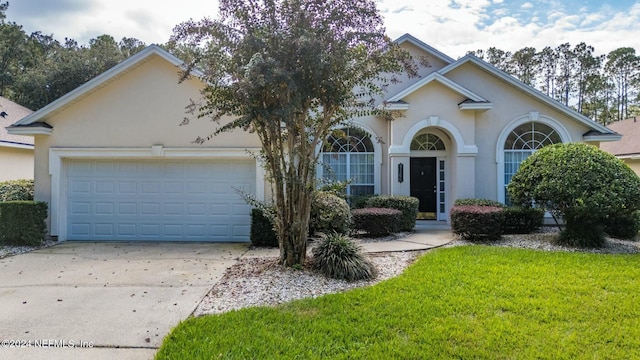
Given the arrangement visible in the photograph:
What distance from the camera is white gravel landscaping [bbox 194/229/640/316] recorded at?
5.16m

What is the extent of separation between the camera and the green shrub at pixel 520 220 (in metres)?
10.5

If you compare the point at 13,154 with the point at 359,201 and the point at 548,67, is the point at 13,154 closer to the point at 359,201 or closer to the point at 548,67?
the point at 359,201

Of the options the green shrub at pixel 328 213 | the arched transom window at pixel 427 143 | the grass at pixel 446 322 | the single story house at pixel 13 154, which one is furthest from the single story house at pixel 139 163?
the grass at pixel 446 322

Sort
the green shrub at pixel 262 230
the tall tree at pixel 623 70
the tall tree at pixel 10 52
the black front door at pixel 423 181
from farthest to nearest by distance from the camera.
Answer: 1. the tall tree at pixel 623 70
2. the tall tree at pixel 10 52
3. the black front door at pixel 423 181
4. the green shrub at pixel 262 230

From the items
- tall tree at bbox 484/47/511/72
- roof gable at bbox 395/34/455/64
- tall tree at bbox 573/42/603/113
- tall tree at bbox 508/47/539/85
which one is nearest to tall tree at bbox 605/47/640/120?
tall tree at bbox 573/42/603/113

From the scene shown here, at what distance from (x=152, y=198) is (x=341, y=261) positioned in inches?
252

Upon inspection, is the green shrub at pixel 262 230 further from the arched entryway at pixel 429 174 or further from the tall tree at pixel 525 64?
the tall tree at pixel 525 64

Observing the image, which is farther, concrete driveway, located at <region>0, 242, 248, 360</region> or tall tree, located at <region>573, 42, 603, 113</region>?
tall tree, located at <region>573, 42, 603, 113</region>

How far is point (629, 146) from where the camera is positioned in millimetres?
17375

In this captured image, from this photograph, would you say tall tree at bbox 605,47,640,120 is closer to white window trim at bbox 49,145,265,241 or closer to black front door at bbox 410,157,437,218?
black front door at bbox 410,157,437,218

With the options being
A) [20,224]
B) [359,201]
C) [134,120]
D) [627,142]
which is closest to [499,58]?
[627,142]

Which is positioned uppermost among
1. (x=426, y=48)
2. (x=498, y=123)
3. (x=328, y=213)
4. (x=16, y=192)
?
(x=426, y=48)

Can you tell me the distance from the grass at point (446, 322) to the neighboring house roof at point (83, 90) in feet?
25.1

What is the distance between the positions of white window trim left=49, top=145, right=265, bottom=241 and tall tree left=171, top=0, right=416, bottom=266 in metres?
3.50
